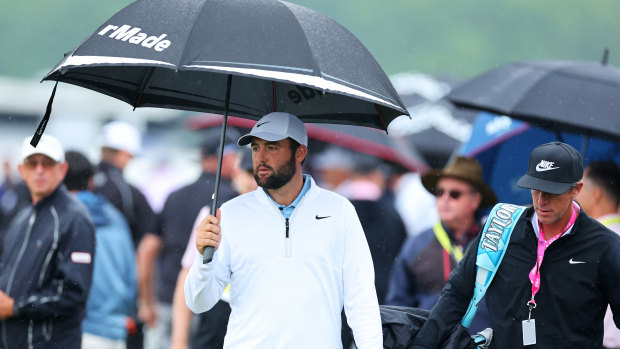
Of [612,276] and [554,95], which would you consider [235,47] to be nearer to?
[612,276]

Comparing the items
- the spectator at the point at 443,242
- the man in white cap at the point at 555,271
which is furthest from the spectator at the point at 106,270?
the man in white cap at the point at 555,271

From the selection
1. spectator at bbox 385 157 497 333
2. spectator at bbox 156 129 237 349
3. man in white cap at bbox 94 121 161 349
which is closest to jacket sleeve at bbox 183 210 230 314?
spectator at bbox 385 157 497 333

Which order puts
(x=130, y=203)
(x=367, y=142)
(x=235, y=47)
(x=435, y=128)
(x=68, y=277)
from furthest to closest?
1. (x=435, y=128)
2. (x=367, y=142)
3. (x=130, y=203)
4. (x=68, y=277)
5. (x=235, y=47)

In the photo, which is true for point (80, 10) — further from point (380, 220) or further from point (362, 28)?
point (380, 220)

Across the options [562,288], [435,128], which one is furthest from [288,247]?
[435,128]

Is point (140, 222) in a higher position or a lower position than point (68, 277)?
higher

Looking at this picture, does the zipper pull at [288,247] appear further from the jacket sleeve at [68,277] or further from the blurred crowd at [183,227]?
the jacket sleeve at [68,277]

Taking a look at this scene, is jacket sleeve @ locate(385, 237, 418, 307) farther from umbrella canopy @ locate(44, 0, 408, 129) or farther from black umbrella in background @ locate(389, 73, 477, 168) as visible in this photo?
A: black umbrella in background @ locate(389, 73, 477, 168)

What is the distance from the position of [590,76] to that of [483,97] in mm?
731

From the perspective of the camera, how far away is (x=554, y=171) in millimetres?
4918

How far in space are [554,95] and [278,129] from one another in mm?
2574

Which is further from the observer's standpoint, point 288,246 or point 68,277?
point 68,277

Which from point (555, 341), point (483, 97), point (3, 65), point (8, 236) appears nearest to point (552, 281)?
point (555, 341)

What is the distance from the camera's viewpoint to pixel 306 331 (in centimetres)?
484
